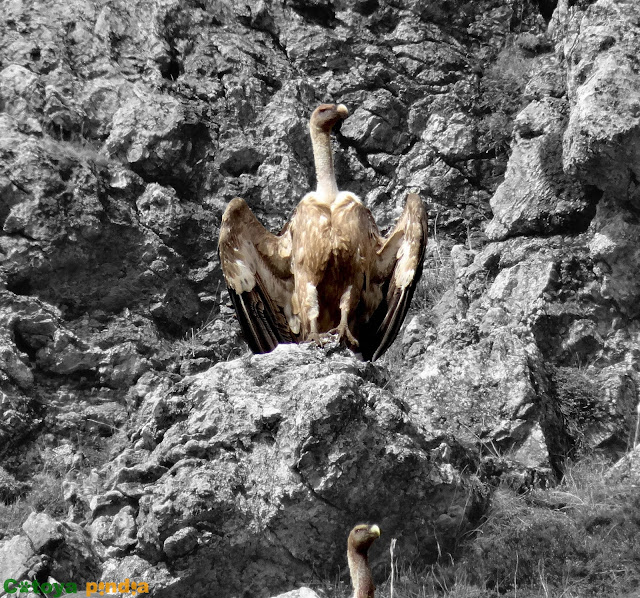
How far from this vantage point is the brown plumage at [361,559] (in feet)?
16.0

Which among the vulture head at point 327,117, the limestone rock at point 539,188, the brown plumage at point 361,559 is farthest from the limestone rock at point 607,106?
the brown plumage at point 361,559

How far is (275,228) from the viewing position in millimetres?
9391

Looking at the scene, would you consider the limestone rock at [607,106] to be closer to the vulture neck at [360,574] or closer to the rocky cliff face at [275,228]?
the rocky cliff face at [275,228]

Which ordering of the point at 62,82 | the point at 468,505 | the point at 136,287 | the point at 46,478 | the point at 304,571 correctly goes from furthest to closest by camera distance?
1. the point at 62,82
2. the point at 136,287
3. the point at 46,478
4. the point at 468,505
5. the point at 304,571

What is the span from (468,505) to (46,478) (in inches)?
132

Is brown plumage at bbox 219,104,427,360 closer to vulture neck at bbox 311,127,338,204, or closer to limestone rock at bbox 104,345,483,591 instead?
vulture neck at bbox 311,127,338,204

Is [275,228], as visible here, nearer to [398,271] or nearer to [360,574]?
[398,271]

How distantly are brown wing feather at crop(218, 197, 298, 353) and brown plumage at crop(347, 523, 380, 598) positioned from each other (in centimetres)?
295

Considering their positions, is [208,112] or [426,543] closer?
[426,543]

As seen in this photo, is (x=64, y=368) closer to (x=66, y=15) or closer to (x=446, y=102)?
(x=66, y=15)

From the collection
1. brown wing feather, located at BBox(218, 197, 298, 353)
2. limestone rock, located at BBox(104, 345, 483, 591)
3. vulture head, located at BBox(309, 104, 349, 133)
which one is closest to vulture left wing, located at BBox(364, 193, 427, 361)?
brown wing feather, located at BBox(218, 197, 298, 353)

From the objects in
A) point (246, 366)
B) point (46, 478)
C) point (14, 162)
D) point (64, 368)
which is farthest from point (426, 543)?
point (14, 162)

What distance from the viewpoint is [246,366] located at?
6098 mm

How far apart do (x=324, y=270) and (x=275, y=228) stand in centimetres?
198
